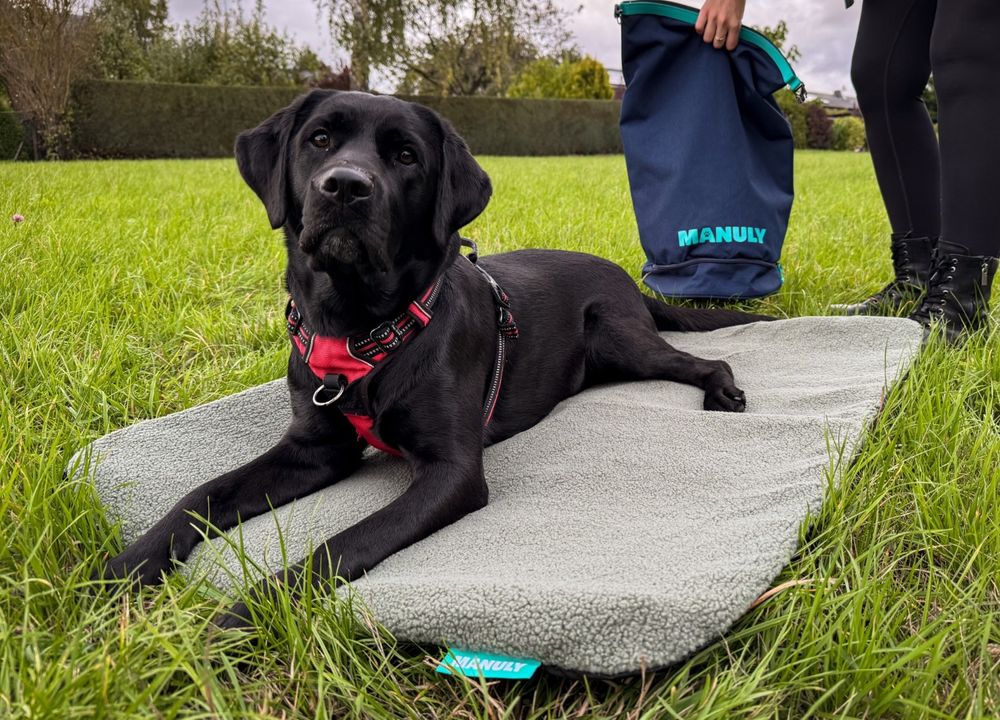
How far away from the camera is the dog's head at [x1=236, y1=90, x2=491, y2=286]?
1.84m

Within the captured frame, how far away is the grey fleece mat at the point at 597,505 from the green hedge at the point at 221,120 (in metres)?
19.0

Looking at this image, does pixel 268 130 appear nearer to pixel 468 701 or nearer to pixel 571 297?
pixel 571 297

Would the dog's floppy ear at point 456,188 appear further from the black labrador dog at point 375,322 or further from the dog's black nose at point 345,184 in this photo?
the dog's black nose at point 345,184

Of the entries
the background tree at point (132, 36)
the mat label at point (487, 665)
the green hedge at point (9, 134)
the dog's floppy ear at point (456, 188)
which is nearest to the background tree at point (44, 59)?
the green hedge at point (9, 134)

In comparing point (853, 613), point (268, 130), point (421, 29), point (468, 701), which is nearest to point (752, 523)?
point (853, 613)

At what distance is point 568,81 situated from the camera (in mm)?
30062

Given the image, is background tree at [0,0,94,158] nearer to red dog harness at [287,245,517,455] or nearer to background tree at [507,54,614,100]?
red dog harness at [287,245,517,455]

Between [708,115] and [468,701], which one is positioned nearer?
[468,701]

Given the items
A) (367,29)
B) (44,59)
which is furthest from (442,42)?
(44,59)

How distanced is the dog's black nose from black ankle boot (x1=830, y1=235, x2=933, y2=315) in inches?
95.9

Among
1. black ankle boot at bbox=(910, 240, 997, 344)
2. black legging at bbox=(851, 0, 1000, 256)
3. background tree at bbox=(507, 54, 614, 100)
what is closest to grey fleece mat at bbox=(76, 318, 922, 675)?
black ankle boot at bbox=(910, 240, 997, 344)

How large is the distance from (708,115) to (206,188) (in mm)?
6248

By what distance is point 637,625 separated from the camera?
1248 millimetres

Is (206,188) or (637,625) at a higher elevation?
(206,188)
